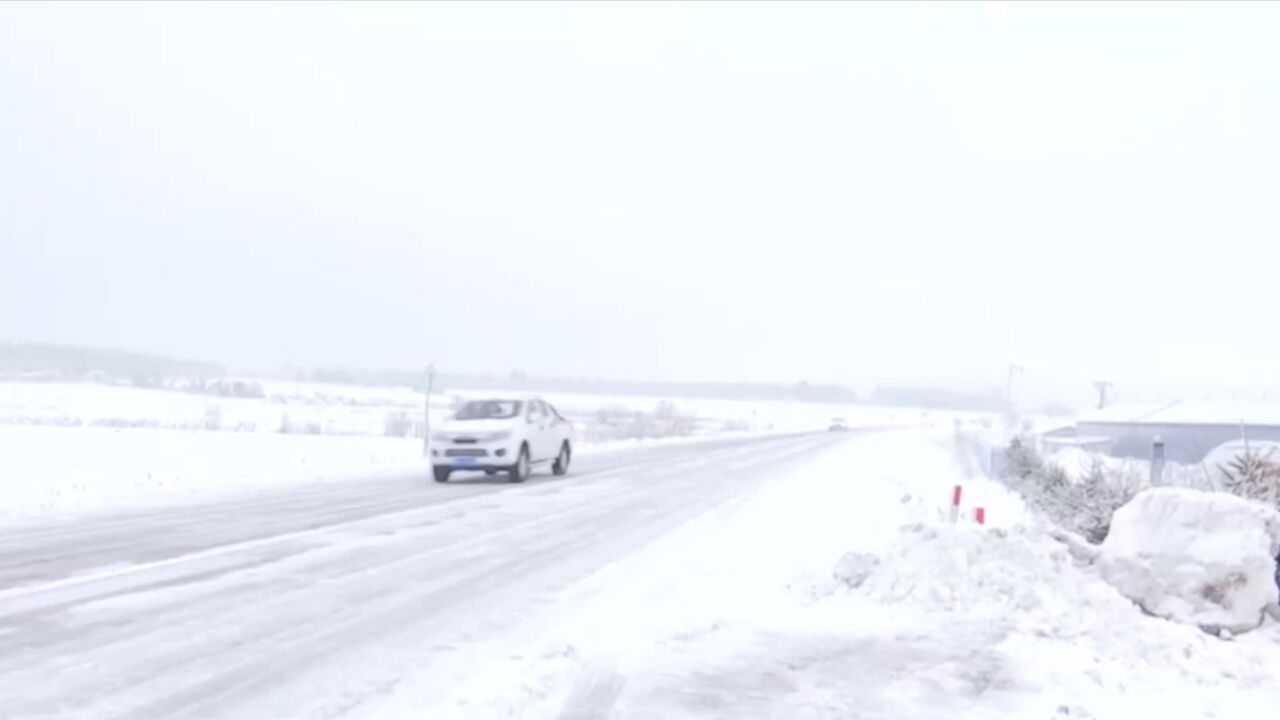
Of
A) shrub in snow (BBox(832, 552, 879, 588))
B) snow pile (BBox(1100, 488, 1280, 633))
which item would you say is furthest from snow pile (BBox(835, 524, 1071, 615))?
snow pile (BBox(1100, 488, 1280, 633))

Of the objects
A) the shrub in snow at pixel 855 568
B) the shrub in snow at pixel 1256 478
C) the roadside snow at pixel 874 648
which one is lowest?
the roadside snow at pixel 874 648

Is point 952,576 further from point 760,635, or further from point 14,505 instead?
point 14,505

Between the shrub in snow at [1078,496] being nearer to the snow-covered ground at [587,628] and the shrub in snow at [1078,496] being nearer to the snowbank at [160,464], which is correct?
the snow-covered ground at [587,628]

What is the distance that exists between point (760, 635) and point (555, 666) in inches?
79.2

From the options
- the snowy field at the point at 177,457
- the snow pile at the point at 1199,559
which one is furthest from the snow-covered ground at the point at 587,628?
the snowy field at the point at 177,457

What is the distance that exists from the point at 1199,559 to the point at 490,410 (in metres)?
19.9

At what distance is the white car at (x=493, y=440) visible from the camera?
28.9 meters

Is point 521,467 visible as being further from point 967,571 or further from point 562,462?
point 967,571

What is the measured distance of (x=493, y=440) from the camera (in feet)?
94.7

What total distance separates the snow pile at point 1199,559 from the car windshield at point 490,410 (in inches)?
726

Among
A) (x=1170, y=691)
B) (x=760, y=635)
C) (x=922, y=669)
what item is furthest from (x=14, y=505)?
(x=1170, y=691)

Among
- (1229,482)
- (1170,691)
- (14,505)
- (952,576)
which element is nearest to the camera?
(1170,691)

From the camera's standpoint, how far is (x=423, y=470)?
34.1 meters

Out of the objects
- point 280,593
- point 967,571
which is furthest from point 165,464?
point 967,571
